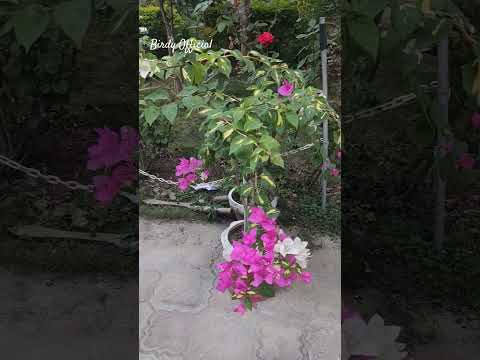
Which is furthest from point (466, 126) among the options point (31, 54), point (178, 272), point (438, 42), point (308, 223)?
point (31, 54)

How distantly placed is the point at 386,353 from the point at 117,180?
494 mm

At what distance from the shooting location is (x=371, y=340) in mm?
797

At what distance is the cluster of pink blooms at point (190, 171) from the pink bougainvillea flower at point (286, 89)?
0.18 meters

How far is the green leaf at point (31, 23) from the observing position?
0.53 m

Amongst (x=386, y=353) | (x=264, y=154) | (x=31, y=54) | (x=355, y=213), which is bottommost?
(x=386, y=353)

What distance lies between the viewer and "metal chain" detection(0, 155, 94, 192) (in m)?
0.82

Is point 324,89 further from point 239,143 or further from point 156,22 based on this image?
point 156,22

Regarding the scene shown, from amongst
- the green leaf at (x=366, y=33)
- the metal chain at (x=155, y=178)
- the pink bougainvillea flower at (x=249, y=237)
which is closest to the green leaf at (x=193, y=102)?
the metal chain at (x=155, y=178)

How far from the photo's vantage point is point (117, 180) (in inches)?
33.8

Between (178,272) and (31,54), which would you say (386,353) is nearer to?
(178,272)

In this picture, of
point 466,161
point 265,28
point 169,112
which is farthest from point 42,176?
point 466,161

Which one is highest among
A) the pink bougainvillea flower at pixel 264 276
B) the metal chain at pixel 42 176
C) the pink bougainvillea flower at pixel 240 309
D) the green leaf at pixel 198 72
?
the green leaf at pixel 198 72

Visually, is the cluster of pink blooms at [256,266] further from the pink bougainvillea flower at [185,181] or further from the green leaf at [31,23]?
the green leaf at [31,23]

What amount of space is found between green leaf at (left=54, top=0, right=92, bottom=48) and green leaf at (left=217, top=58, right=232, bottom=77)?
0.38 meters
